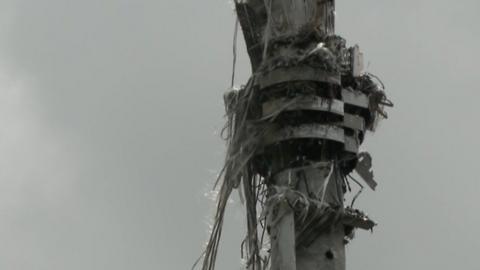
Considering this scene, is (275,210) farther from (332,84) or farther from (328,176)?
(332,84)

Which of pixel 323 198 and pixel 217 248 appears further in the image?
pixel 217 248

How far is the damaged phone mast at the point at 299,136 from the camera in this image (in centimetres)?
1141

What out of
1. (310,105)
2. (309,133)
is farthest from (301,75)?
(309,133)

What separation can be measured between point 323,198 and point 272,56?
5.50ft

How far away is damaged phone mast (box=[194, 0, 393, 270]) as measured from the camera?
1141 cm

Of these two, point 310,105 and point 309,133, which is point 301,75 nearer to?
point 310,105

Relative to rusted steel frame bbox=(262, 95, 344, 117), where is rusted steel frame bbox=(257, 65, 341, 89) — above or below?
above

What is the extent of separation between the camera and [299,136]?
1180cm

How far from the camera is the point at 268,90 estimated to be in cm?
1227

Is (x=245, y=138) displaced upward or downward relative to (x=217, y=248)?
upward

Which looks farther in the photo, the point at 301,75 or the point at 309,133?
the point at 301,75

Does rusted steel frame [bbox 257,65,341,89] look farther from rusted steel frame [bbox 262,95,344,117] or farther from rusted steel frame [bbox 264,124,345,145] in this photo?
rusted steel frame [bbox 264,124,345,145]

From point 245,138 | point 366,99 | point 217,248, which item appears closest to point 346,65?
point 366,99

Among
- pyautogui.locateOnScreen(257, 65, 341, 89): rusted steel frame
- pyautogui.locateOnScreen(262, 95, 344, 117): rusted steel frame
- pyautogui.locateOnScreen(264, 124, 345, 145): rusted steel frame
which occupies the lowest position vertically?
pyautogui.locateOnScreen(264, 124, 345, 145): rusted steel frame
